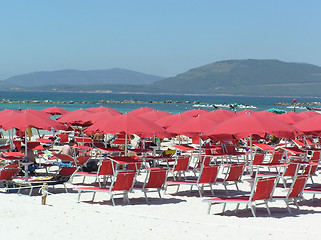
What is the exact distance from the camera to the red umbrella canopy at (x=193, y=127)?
472 inches

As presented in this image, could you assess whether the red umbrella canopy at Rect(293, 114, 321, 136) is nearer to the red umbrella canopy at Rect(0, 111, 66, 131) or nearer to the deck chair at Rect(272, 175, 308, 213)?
the deck chair at Rect(272, 175, 308, 213)

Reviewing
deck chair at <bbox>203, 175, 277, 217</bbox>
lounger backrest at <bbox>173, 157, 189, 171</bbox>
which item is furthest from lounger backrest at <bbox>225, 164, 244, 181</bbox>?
deck chair at <bbox>203, 175, 277, 217</bbox>

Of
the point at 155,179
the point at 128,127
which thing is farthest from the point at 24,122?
the point at 155,179

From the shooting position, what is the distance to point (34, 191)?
10852mm

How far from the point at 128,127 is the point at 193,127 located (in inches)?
80.9

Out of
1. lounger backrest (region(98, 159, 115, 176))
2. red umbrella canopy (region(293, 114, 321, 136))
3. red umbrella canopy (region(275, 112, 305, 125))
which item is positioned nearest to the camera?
lounger backrest (region(98, 159, 115, 176))

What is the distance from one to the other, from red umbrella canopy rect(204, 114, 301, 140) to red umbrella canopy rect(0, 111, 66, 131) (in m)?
3.47

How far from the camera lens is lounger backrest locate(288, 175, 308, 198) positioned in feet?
29.0

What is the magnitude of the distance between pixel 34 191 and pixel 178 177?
3384 mm

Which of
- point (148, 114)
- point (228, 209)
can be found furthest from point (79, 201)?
point (148, 114)

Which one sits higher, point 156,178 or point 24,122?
point 24,122

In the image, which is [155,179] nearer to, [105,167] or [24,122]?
[105,167]

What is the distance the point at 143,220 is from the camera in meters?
8.00

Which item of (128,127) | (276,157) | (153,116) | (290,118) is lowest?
(276,157)
